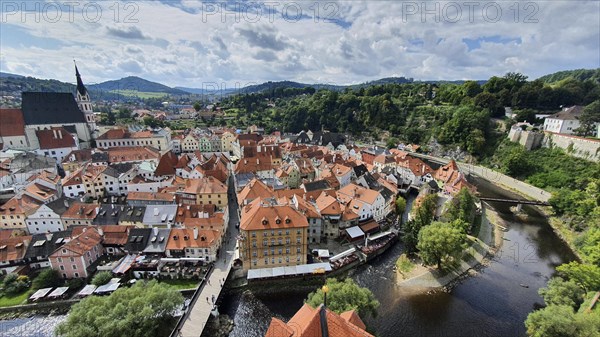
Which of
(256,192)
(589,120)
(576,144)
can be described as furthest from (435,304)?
(589,120)

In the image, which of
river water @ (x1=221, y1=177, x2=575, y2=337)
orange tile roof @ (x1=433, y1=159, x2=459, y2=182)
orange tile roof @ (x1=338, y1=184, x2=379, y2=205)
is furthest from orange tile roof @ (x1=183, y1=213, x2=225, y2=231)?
orange tile roof @ (x1=433, y1=159, x2=459, y2=182)

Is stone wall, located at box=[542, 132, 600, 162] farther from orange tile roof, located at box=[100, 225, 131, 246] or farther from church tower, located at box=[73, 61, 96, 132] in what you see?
church tower, located at box=[73, 61, 96, 132]

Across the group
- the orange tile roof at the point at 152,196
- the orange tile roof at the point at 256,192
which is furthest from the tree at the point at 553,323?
the orange tile roof at the point at 152,196

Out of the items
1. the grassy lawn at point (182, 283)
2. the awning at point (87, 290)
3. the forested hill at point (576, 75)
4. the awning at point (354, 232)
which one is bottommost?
the awning at point (87, 290)

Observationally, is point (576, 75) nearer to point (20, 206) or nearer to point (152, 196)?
point (152, 196)

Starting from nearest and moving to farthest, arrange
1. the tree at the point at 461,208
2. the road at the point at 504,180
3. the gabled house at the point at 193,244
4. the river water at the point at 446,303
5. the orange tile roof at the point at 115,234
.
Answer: the river water at the point at 446,303 → the gabled house at the point at 193,244 → the orange tile roof at the point at 115,234 → the tree at the point at 461,208 → the road at the point at 504,180

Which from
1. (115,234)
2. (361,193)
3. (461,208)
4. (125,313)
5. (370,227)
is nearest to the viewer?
(125,313)

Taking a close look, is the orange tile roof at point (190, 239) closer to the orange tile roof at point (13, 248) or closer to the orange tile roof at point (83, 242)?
the orange tile roof at point (83, 242)
